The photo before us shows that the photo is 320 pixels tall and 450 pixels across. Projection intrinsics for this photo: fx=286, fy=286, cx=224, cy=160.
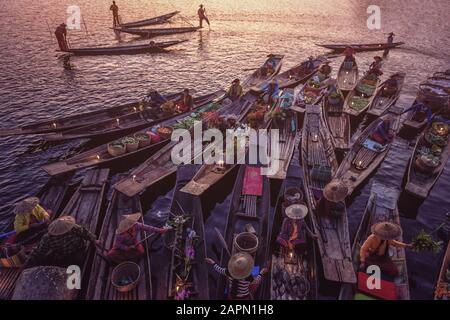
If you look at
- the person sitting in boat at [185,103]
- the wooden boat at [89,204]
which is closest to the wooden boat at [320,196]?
the person sitting in boat at [185,103]

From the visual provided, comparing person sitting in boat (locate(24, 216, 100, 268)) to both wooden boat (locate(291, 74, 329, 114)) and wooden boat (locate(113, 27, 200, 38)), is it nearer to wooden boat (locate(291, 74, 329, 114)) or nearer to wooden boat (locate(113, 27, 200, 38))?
wooden boat (locate(291, 74, 329, 114))

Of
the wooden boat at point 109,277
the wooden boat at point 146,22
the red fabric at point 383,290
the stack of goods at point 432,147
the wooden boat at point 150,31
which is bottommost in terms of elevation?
the red fabric at point 383,290

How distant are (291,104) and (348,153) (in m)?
5.42

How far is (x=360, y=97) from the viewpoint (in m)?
20.5

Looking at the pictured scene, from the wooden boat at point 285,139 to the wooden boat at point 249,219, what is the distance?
892 millimetres

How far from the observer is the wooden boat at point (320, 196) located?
942cm

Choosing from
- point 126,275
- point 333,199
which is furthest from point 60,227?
point 333,199

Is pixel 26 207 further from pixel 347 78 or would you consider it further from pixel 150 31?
pixel 150 31

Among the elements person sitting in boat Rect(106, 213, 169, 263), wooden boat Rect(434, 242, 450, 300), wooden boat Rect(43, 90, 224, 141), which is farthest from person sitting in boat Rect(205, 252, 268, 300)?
wooden boat Rect(43, 90, 224, 141)

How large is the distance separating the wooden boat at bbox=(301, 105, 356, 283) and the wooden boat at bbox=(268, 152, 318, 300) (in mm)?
422

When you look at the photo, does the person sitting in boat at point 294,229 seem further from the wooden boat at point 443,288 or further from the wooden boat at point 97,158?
the wooden boat at point 97,158

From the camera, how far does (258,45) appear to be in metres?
36.1

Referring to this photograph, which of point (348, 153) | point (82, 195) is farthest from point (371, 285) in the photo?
point (82, 195)
